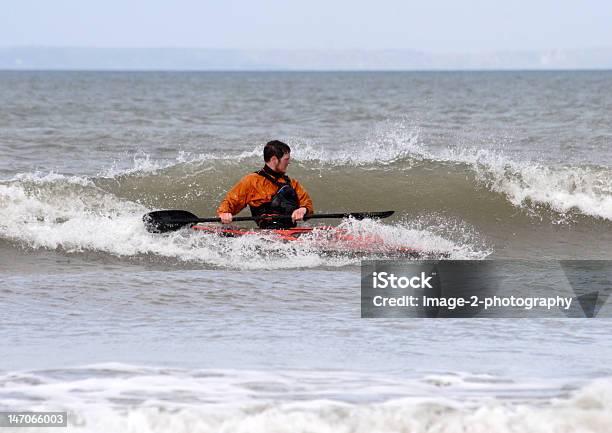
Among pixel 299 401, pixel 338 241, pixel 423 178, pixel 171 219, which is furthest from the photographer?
pixel 423 178

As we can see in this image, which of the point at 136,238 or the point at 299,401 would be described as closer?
the point at 299,401

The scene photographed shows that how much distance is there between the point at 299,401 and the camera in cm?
460

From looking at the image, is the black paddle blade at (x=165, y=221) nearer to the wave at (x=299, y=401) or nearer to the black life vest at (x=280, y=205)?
the black life vest at (x=280, y=205)

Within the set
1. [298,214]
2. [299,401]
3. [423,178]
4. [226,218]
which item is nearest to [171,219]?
[226,218]

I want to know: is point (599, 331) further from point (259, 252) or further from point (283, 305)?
point (259, 252)

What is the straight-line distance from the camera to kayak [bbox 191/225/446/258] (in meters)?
9.31

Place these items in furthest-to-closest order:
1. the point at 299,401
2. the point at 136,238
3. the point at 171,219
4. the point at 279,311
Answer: the point at 136,238 → the point at 171,219 → the point at 279,311 → the point at 299,401

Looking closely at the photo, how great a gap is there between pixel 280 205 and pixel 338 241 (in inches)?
27.8

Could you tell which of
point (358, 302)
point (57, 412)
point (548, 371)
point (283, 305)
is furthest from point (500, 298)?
point (57, 412)

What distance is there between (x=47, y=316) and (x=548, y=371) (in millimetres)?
3415

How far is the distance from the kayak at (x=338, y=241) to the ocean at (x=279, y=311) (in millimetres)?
128

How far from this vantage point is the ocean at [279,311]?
14.9 feet

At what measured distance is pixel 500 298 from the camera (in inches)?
291

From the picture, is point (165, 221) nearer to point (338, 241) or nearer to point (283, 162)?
point (283, 162)
